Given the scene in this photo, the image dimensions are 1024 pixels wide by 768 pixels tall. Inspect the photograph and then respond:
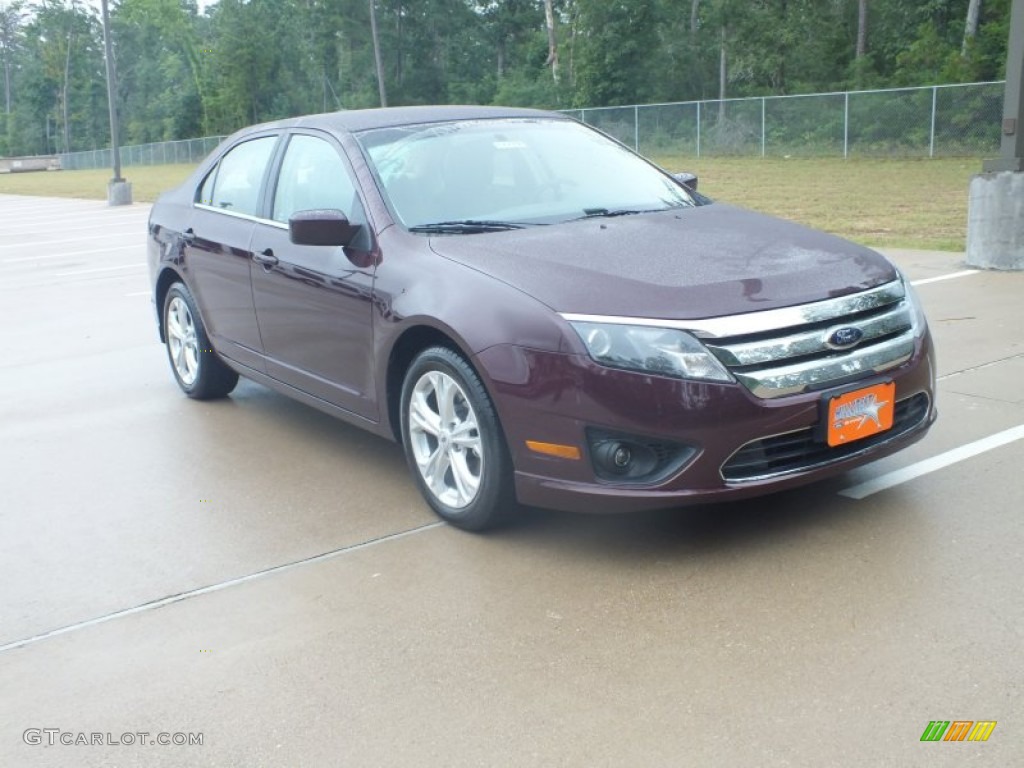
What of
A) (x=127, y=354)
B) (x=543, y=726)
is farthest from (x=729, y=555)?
(x=127, y=354)

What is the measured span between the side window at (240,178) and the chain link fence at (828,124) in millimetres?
23695

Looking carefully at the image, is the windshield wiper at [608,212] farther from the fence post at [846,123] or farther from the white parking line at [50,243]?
the fence post at [846,123]

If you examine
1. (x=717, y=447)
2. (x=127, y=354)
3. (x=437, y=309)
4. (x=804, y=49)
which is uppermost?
(x=804, y=49)

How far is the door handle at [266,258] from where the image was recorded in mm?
5637

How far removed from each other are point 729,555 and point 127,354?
5.84m

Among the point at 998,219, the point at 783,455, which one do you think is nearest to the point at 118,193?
the point at 998,219

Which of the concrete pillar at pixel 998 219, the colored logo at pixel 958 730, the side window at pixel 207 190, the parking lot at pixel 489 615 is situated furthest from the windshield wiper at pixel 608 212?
the concrete pillar at pixel 998 219

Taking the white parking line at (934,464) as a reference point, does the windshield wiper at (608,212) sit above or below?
above

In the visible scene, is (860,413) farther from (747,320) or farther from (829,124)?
(829,124)

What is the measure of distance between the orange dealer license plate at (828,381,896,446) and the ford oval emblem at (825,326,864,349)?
0.56 ft

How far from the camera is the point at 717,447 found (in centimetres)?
392

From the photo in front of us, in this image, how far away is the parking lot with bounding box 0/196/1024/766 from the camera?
123 inches

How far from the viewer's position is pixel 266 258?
18.7 feet

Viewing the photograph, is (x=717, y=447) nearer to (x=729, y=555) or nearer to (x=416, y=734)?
(x=729, y=555)
